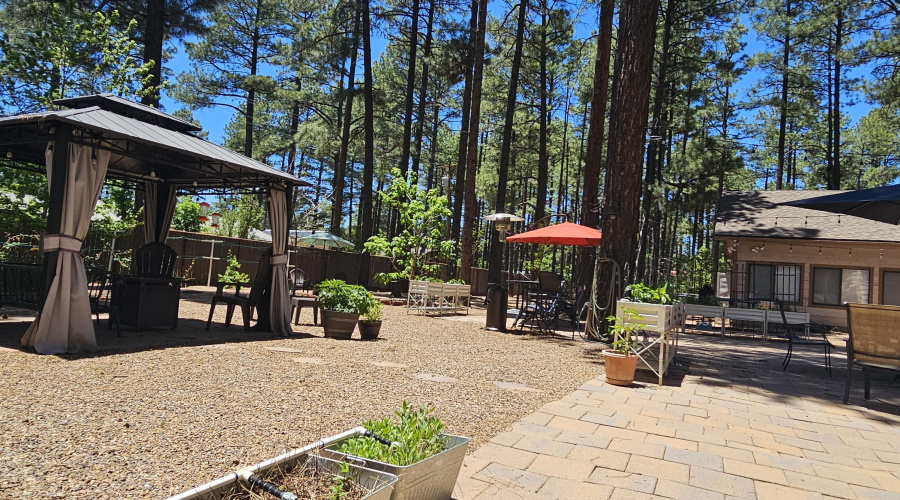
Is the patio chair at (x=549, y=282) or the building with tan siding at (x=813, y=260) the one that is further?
the building with tan siding at (x=813, y=260)

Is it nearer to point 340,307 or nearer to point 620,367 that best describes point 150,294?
point 340,307

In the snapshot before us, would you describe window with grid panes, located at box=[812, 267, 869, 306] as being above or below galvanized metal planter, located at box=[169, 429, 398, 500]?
above

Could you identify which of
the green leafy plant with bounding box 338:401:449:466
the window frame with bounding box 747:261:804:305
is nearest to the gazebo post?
the green leafy plant with bounding box 338:401:449:466

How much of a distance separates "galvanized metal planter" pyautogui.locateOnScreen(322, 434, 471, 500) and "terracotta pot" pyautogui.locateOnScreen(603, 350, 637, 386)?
11.5 feet

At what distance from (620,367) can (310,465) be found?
13.4 feet

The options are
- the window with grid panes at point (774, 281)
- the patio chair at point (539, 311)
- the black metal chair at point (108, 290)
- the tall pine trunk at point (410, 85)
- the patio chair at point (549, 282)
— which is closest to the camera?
the black metal chair at point (108, 290)

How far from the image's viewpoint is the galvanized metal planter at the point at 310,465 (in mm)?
1676

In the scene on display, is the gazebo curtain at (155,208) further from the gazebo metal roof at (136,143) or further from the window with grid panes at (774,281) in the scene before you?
the window with grid panes at (774,281)

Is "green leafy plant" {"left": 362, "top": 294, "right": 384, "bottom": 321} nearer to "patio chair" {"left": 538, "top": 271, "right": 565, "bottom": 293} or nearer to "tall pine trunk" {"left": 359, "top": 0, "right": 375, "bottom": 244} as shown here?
"patio chair" {"left": 538, "top": 271, "right": 565, "bottom": 293}

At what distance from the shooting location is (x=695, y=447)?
349 centimetres

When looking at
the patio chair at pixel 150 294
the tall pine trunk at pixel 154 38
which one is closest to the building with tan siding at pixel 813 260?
the patio chair at pixel 150 294

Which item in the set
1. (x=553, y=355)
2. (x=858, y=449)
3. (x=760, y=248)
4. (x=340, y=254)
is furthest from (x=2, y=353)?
(x=760, y=248)

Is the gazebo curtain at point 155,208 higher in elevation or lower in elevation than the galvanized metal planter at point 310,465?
higher

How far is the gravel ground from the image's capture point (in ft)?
8.25
